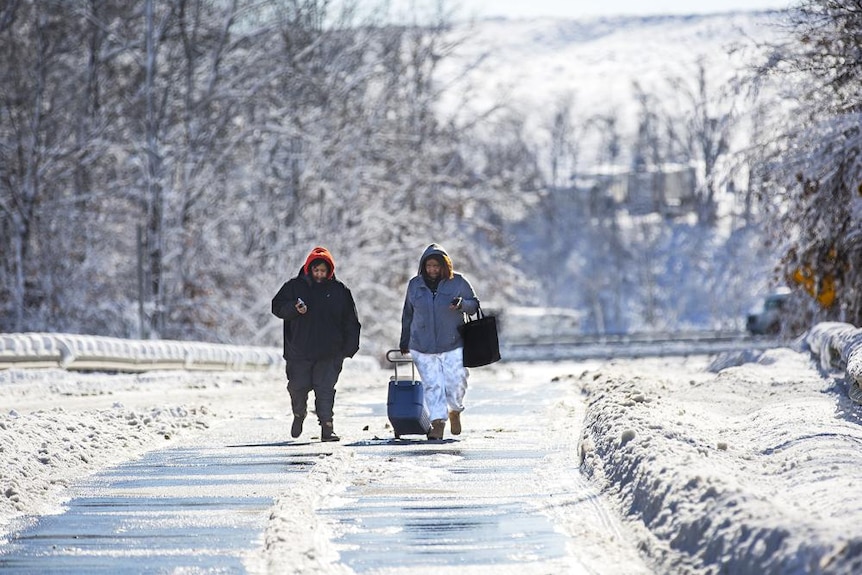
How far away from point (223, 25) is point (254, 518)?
3696 centimetres

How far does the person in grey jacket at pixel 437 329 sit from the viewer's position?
49.0 feet

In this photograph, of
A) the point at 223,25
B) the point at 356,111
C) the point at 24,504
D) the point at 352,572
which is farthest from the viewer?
the point at 356,111

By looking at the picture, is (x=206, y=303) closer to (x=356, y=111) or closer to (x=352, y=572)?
(x=356, y=111)

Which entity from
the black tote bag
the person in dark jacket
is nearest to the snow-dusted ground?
the person in dark jacket

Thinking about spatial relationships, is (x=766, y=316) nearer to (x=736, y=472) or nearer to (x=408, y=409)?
(x=408, y=409)

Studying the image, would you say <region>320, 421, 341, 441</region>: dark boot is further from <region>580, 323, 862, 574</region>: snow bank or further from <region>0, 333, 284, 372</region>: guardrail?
<region>0, 333, 284, 372</region>: guardrail

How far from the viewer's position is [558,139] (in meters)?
120

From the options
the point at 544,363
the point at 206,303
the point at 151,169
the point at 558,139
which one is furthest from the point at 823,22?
the point at 558,139

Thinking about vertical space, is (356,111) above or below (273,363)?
above

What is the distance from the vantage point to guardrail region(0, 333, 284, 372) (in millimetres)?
26109

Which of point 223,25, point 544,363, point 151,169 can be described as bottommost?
point 544,363

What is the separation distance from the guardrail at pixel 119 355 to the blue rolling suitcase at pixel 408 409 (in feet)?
39.9

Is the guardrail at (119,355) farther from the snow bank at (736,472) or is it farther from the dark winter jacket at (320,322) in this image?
the dark winter jacket at (320,322)

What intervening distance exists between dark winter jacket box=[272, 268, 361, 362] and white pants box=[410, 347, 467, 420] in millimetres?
660
